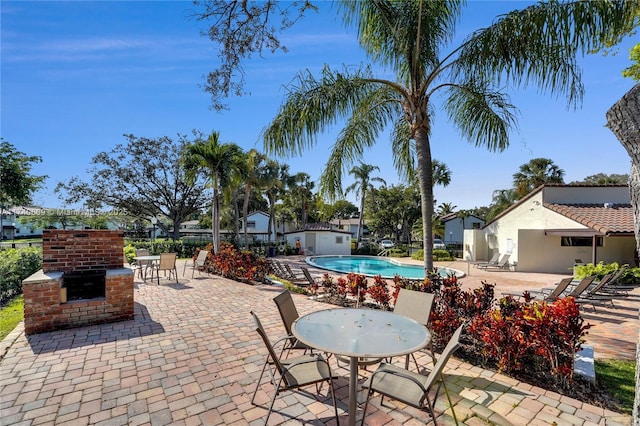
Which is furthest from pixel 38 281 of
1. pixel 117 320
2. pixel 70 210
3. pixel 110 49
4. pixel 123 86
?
pixel 70 210

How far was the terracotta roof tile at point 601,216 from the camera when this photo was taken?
45.8 ft

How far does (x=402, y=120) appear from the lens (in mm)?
7945

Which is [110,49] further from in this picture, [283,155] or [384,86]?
[384,86]

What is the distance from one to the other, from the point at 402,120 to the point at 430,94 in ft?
5.69

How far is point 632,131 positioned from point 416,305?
3254 mm

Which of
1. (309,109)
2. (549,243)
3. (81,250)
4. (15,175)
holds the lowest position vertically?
(549,243)

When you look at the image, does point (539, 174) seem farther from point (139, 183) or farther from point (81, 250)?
point (139, 183)

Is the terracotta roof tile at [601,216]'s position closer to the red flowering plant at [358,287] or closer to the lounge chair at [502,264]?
the lounge chair at [502,264]

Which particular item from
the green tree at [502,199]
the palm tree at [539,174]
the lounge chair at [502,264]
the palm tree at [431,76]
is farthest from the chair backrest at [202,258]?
the palm tree at [539,174]

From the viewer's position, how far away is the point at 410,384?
2953 millimetres

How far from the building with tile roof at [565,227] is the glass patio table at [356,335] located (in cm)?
1695

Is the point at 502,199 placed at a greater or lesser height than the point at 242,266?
greater

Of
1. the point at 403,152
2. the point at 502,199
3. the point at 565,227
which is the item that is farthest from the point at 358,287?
the point at 502,199

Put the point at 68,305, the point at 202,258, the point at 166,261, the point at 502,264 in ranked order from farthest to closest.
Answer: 1. the point at 502,264
2. the point at 202,258
3. the point at 166,261
4. the point at 68,305
